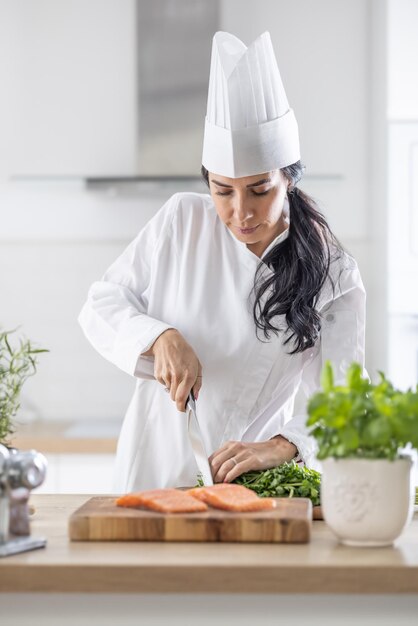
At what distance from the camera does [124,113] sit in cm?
348

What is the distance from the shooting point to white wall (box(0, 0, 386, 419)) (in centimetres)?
343

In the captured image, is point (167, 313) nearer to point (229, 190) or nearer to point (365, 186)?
point (229, 190)

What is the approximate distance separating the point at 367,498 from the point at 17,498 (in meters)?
0.44

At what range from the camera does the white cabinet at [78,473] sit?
3062mm

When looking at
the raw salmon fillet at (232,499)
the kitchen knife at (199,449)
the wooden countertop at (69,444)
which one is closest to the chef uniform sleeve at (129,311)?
the kitchen knife at (199,449)

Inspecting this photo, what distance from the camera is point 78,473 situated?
3.07m

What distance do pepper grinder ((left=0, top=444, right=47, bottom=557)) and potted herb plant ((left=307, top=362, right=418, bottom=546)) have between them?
36 centimetres

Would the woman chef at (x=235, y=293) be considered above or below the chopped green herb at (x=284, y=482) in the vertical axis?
above

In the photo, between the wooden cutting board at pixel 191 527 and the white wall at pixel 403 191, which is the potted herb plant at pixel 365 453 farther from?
the white wall at pixel 403 191

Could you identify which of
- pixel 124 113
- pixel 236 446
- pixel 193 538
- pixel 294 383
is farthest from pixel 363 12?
pixel 193 538

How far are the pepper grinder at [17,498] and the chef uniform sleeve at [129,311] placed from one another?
0.56 m

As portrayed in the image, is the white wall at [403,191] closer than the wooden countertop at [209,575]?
No

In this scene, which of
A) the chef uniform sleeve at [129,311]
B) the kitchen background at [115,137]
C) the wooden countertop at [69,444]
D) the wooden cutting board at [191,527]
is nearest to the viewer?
the wooden cutting board at [191,527]

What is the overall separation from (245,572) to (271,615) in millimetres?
80
